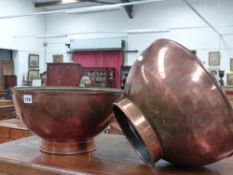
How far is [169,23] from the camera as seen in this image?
11.0m

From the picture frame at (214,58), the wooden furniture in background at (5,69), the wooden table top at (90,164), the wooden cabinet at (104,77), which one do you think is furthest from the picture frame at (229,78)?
the wooden table top at (90,164)

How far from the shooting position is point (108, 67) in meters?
12.1

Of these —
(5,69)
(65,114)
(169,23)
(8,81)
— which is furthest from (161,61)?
(5,69)

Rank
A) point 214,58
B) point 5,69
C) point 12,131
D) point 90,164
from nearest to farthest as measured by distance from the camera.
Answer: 1. point 90,164
2. point 12,131
3. point 214,58
4. point 5,69

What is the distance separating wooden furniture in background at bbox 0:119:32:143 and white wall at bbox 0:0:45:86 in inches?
349

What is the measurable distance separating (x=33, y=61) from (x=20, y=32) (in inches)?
55.1

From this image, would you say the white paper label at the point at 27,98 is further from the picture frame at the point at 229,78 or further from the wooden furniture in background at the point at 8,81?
the wooden furniture in background at the point at 8,81

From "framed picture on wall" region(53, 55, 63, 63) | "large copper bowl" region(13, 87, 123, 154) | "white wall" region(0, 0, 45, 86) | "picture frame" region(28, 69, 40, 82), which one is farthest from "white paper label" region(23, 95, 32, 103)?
"framed picture on wall" region(53, 55, 63, 63)

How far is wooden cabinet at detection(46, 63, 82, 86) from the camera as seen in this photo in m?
3.21

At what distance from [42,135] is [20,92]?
15 cm

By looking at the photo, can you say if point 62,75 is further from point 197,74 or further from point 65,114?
point 197,74

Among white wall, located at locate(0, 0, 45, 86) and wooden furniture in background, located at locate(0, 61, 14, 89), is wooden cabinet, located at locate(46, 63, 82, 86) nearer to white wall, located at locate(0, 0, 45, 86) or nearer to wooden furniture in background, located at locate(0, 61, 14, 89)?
white wall, located at locate(0, 0, 45, 86)

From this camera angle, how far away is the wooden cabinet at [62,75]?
3205 mm

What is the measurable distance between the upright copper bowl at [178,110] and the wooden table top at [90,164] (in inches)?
2.1
